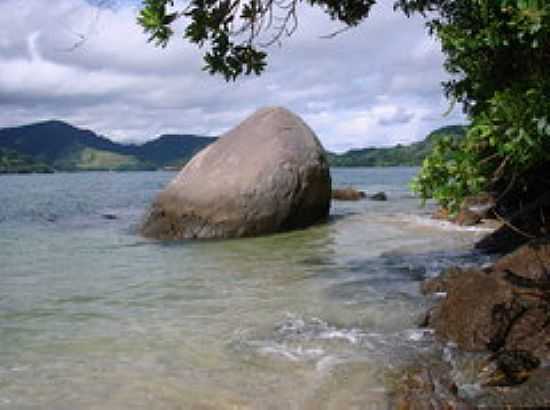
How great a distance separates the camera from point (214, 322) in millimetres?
7469

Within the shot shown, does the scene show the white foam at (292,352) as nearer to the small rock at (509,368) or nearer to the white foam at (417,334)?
the white foam at (417,334)

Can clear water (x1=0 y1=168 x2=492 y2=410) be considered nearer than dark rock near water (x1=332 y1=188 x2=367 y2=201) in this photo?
Yes

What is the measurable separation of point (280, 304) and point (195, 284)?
1980mm

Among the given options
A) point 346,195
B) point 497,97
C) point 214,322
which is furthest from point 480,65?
point 346,195

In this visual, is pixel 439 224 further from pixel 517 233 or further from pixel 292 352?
pixel 292 352

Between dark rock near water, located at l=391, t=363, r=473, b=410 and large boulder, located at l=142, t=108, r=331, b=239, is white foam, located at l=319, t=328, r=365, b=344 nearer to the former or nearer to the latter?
dark rock near water, located at l=391, t=363, r=473, b=410

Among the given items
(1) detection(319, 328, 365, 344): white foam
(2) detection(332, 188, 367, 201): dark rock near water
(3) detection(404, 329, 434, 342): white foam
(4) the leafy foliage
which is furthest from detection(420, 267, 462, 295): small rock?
(2) detection(332, 188, 367, 201): dark rock near water

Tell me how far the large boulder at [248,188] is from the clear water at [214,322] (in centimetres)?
105

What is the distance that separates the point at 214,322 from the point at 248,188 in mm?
7882

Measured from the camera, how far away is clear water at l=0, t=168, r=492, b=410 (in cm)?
538

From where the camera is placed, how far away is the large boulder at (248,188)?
Answer: 15.1 meters

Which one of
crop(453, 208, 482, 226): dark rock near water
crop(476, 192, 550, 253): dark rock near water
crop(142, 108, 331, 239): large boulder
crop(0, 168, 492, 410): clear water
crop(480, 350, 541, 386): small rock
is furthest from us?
crop(453, 208, 482, 226): dark rock near water

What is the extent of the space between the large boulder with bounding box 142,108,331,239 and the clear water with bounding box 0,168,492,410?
1.05 meters

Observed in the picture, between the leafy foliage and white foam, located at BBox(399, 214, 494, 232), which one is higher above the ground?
the leafy foliage
